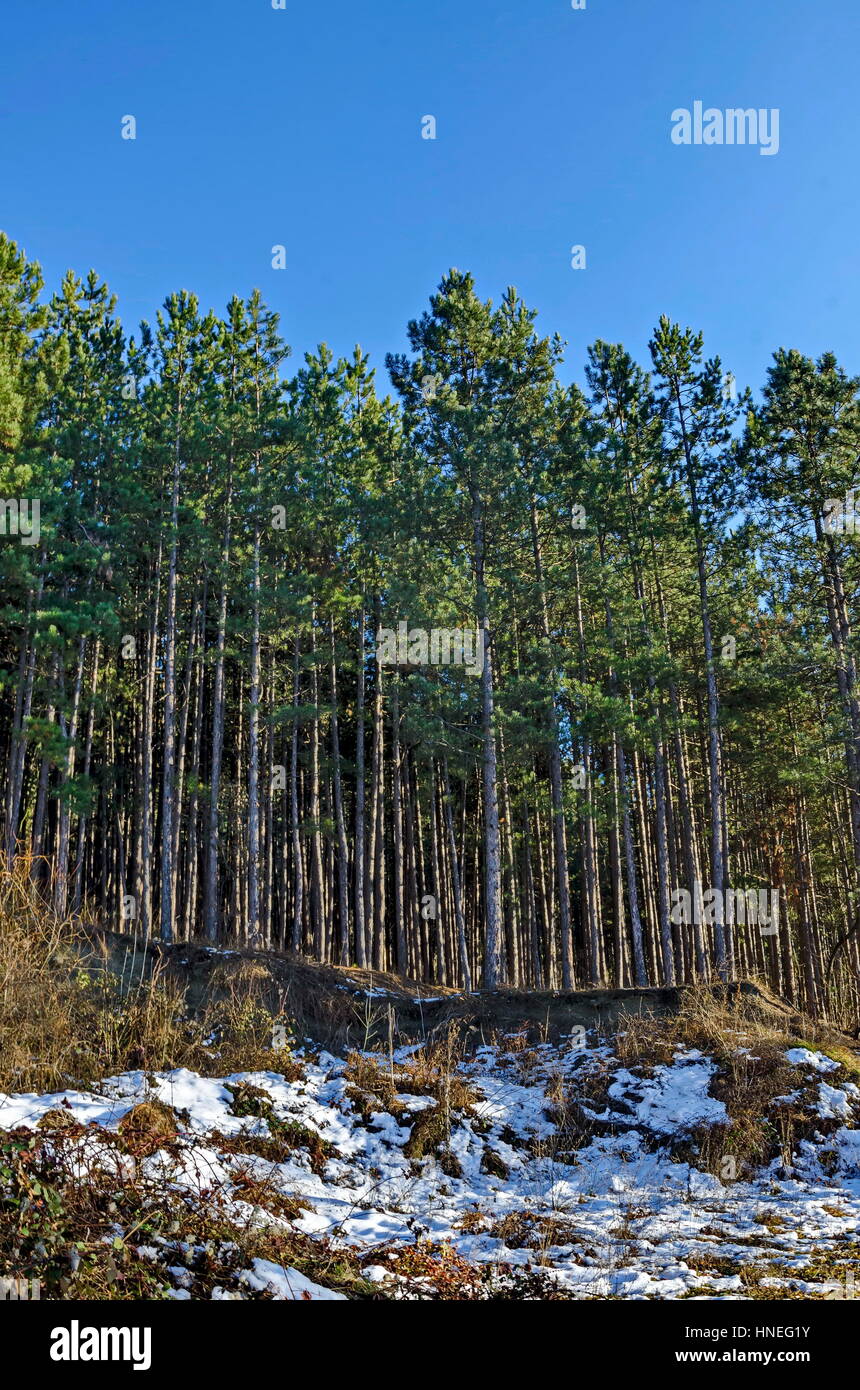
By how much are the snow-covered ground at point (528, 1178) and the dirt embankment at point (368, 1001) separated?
2.11 meters

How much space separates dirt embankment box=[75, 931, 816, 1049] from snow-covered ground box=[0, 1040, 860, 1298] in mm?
2111

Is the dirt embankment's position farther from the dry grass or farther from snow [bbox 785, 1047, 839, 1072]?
the dry grass

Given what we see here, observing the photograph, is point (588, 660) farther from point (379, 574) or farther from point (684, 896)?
point (684, 896)

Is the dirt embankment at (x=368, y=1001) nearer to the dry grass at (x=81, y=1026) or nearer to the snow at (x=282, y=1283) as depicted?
the dry grass at (x=81, y=1026)

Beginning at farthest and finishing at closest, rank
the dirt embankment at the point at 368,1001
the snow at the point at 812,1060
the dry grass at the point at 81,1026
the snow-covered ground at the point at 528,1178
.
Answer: the dirt embankment at the point at 368,1001, the snow at the point at 812,1060, the dry grass at the point at 81,1026, the snow-covered ground at the point at 528,1178

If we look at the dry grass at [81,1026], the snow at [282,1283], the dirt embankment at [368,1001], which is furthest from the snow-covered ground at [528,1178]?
the dirt embankment at [368,1001]

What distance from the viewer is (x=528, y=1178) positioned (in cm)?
862

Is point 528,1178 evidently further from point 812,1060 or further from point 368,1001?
point 368,1001

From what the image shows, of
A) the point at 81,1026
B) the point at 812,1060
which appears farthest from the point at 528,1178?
the point at 81,1026

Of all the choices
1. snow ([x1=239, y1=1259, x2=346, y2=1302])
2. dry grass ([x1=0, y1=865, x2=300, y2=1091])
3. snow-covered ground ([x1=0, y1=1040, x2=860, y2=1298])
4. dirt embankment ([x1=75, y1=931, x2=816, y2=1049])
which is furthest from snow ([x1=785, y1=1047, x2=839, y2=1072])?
snow ([x1=239, y1=1259, x2=346, y2=1302])

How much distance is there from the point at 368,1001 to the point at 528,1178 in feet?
19.9

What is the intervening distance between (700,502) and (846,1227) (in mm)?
19129

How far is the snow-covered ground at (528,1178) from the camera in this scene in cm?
543

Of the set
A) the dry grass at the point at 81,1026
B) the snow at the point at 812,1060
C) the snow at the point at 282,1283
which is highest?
the dry grass at the point at 81,1026
